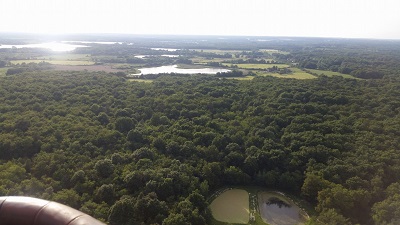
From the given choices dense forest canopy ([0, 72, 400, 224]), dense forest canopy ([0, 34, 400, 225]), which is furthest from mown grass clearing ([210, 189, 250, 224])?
dense forest canopy ([0, 72, 400, 224])

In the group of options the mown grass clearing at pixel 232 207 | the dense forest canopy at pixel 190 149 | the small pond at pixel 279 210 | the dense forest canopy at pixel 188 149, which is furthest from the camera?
the small pond at pixel 279 210

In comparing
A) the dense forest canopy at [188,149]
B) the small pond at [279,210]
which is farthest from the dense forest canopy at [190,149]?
the small pond at [279,210]

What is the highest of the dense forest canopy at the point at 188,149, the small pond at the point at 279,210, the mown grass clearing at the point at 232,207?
the dense forest canopy at the point at 188,149

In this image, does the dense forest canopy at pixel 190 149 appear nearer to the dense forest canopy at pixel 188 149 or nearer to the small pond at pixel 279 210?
the dense forest canopy at pixel 188 149

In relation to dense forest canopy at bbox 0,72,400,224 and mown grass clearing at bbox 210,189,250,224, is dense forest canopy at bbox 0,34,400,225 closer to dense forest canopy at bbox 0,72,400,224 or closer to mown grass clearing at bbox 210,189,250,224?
dense forest canopy at bbox 0,72,400,224

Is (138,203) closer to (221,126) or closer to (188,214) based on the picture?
(188,214)

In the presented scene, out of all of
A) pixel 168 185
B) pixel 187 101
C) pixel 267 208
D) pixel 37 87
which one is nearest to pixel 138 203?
pixel 168 185
